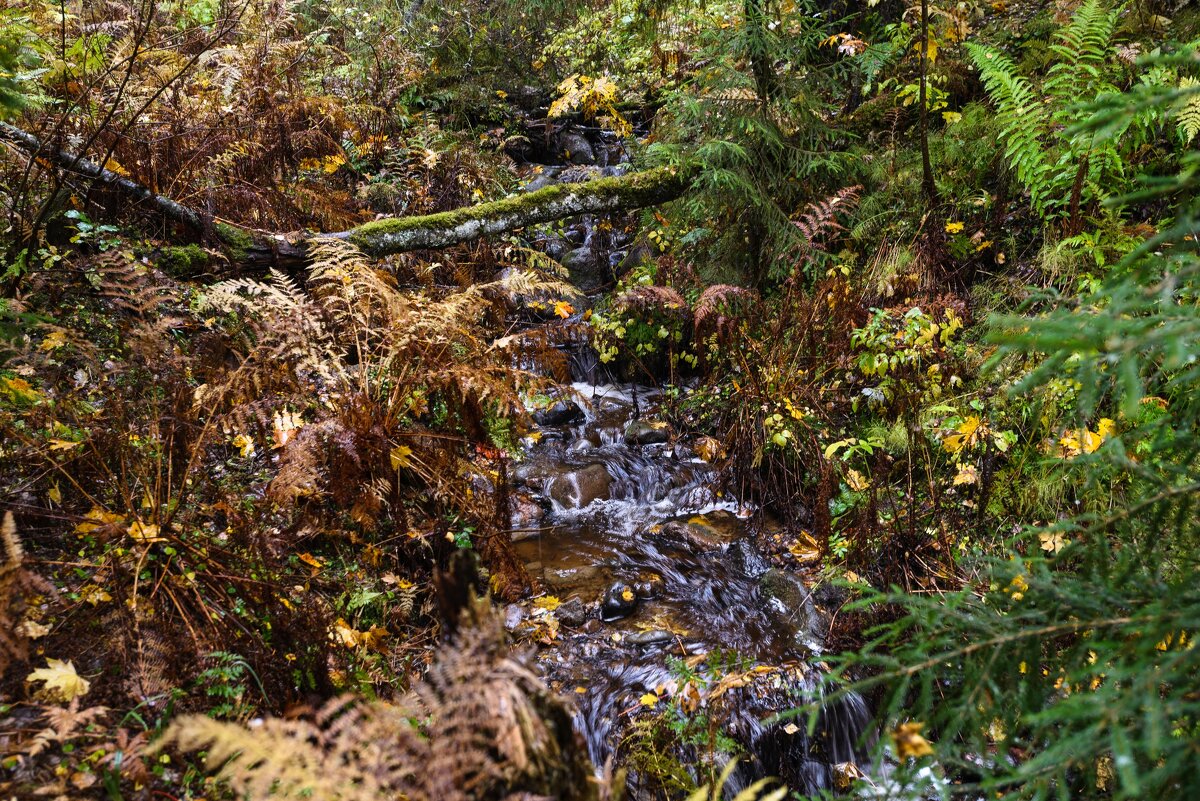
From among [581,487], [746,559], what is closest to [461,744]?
[746,559]

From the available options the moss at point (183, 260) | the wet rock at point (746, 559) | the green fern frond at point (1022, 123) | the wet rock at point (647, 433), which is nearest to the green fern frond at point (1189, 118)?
the green fern frond at point (1022, 123)

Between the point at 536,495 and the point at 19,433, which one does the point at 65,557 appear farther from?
the point at 536,495

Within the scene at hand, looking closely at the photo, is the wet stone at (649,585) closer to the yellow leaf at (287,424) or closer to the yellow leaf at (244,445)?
the yellow leaf at (287,424)

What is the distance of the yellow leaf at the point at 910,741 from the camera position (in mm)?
1460

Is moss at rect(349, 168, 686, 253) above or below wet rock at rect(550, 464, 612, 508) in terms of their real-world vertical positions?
above

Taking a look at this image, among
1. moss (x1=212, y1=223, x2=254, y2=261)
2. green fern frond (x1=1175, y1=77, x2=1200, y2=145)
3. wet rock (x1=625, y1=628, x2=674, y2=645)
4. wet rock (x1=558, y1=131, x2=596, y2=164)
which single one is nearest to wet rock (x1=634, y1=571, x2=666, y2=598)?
wet rock (x1=625, y1=628, x2=674, y2=645)

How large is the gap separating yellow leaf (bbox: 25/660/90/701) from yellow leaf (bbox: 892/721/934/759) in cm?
270

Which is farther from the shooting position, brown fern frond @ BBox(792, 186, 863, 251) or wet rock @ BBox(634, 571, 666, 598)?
brown fern frond @ BBox(792, 186, 863, 251)

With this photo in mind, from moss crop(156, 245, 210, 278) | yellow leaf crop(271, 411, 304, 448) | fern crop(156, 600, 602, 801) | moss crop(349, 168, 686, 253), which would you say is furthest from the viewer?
moss crop(349, 168, 686, 253)

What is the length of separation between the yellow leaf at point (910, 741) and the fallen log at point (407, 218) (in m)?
5.79

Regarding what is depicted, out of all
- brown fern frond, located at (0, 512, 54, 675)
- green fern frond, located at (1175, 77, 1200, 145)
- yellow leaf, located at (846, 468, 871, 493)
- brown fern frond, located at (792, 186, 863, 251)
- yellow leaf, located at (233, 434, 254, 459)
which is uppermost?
brown fern frond, located at (792, 186, 863, 251)

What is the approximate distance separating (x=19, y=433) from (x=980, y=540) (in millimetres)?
5644

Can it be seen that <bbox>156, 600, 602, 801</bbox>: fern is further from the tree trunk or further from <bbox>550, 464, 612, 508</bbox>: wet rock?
the tree trunk

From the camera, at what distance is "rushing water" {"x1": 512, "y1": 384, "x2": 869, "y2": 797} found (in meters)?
3.55
